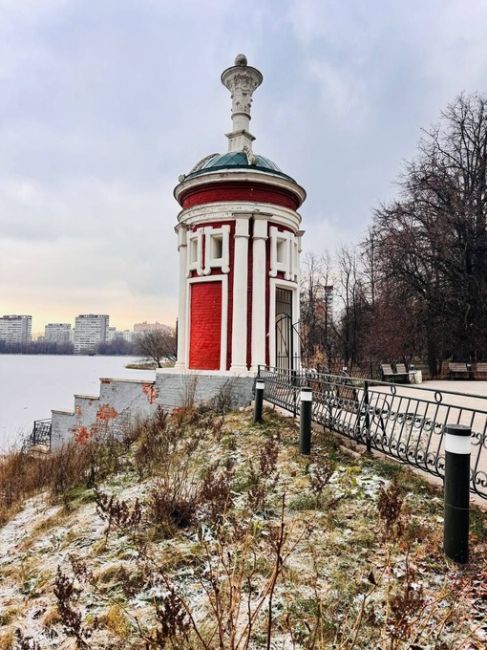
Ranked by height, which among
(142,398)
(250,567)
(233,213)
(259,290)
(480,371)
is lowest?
(250,567)

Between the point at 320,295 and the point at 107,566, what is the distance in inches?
1204

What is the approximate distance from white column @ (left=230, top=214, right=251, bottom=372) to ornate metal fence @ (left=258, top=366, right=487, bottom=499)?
1979mm

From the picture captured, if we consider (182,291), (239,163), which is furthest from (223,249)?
(239,163)

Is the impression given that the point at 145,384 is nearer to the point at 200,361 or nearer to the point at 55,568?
the point at 200,361

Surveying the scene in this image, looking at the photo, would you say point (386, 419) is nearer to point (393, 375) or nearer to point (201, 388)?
point (201, 388)

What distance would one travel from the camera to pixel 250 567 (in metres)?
3.46

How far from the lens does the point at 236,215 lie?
11.6m

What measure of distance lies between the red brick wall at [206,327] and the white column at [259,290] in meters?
1.00

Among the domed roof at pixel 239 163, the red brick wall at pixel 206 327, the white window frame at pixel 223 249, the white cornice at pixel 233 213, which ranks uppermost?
the domed roof at pixel 239 163

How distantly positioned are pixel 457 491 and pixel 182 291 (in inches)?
421

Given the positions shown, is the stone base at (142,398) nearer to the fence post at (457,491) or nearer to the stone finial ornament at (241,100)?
the stone finial ornament at (241,100)

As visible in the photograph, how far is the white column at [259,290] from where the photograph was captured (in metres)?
11.5

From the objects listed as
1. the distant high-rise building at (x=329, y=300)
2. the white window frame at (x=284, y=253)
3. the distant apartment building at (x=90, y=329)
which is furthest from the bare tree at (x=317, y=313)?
the distant apartment building at (x=90, y=329)

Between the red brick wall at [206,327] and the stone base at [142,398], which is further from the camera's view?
the red brick wall at [206,327]
